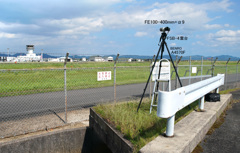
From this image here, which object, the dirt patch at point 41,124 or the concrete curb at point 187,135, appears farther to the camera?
the dirt patch at point 41,124

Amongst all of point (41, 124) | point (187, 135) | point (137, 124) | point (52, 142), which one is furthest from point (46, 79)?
point (187, 135)

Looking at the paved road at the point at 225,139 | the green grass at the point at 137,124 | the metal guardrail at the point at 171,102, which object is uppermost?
the metal guardrail at the point at 171,102

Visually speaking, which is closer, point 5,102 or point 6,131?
point 6,131

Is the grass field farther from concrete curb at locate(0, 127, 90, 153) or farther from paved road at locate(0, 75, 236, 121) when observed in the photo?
concrete curb at locate(0, 127, 90, 153)

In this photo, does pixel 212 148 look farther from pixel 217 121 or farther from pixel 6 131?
pixel 6 131

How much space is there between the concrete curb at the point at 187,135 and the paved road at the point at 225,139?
0.18 m

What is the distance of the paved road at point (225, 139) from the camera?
370cm

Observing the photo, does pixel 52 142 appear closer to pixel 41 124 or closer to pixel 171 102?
pixel 41 124

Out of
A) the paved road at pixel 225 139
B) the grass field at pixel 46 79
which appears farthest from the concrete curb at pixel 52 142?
the paved road at pixel 225 139

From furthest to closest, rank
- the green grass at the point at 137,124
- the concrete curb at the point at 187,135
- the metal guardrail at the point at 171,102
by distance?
1. the green grass at the point at 137,124
2. the metal guardrail at the point at 171,102
3. the concrete curb at the point at 187,135

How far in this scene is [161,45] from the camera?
233 inches

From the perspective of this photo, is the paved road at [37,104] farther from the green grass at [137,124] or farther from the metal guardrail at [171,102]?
the metal guardrail at [171,102]

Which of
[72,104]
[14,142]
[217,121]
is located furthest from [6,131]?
[217,121]

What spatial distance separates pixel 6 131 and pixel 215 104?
6.36 metres
